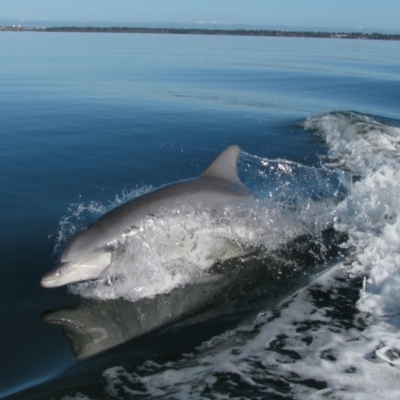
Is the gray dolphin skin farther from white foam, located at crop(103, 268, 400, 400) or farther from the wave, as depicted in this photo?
white foam, located at crop(103, 268, 400, 400)

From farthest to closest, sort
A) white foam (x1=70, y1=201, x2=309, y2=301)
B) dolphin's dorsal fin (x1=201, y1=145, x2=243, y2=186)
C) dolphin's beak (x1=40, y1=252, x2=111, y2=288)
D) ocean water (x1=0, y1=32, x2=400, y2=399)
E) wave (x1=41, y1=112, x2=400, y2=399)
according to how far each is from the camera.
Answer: dolphin's dorsal fin (x1=201, y1=145, x2=243, y2=186) < white foam (x1=70, y1=201, x2=309, y2=301) < dolphin's beak (x1=40, y1=252, x2=111, y2=288) < ocean water (x1=0, y1=32, x2=400, y2=399) < wave (x1=41, y1=112, x2=400, y2=399)

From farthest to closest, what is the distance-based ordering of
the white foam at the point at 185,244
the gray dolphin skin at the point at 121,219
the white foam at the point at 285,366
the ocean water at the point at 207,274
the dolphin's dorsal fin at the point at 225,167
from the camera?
1. the dolphin's dorsal fin at the point at 225,167
2. the white foam at the point at 185,244
3. the gray dolphin skin at the point at 121,219
4. the ocean water at the point at 207,274
5. the white foam at the point at 285,366

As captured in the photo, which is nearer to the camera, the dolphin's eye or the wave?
the wave

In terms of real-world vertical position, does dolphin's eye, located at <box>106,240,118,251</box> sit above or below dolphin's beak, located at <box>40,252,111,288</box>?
above

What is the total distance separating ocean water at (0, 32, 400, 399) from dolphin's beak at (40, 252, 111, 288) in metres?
0.14

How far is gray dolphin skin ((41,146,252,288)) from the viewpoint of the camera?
24.2 feet

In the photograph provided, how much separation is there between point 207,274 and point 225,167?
2.11 metres

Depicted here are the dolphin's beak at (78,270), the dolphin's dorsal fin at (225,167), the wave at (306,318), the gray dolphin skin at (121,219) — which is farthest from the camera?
Answer: the dolphin's dorsal fin at (225,167)

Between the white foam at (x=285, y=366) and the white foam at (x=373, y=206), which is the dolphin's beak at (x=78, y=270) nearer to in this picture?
the white foam at (x=285, y=366)

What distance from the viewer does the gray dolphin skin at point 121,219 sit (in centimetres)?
737

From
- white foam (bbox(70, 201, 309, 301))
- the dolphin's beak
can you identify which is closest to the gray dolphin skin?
the dolphin's beak

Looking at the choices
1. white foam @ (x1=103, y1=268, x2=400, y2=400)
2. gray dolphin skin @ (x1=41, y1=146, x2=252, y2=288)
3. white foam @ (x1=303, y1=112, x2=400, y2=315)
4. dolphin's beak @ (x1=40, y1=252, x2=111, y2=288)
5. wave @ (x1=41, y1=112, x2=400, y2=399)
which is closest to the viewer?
white foam @ (x1=103, y1=268, x2=400, y2=400)

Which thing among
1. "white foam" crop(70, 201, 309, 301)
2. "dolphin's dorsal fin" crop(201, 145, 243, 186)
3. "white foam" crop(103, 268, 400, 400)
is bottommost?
"white foam" crop(103, 268, 400, 400)

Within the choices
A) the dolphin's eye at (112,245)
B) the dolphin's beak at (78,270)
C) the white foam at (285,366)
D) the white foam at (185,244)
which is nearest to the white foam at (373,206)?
the white foam at (285,366)
